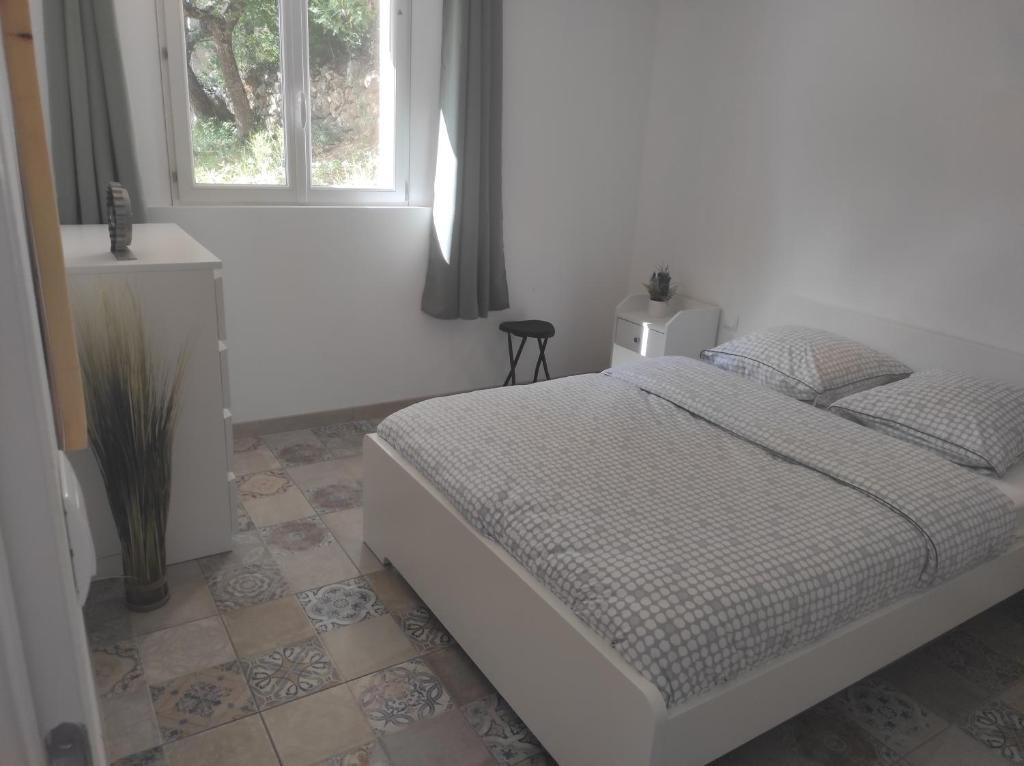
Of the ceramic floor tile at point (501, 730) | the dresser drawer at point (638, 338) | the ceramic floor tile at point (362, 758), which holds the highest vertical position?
the dresser drawer at point (638, 338)

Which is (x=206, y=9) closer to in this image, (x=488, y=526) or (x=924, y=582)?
(x=488, y=526)

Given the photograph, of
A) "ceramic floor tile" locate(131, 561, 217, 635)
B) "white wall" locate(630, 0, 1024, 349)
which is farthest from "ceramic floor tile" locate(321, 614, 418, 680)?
"white wall" locate(630, 0, 1024, 349)

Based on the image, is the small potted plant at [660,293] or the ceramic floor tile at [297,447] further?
the small potted plant at [660,293]

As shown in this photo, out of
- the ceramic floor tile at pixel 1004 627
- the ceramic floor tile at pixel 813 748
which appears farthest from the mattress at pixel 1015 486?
the ceramic floor tile at pixel 813 748

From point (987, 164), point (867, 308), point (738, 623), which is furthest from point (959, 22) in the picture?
point (738, 623)

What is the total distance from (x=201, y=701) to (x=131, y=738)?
0.18 meters

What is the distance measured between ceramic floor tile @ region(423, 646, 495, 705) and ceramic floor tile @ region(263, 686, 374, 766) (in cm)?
25

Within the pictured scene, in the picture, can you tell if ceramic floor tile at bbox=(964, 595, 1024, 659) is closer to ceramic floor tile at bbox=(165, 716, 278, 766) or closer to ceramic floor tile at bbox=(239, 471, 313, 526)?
ceramic floor tile at bbox=(165, 716, 278, 766)

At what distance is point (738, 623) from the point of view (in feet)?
5.04

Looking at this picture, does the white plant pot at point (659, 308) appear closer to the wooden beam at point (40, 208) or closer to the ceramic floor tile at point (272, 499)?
the ceramic floor tile at point (272, 499)

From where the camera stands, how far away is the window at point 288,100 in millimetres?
2977

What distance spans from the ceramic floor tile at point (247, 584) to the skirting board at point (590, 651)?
0.41m

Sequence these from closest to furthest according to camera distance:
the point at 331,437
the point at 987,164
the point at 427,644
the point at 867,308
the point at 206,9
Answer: the point at 427,644
the point at 987,164
the point at 206,9
the point at 867,308
the point at 331,437

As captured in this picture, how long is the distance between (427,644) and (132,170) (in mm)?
2088
